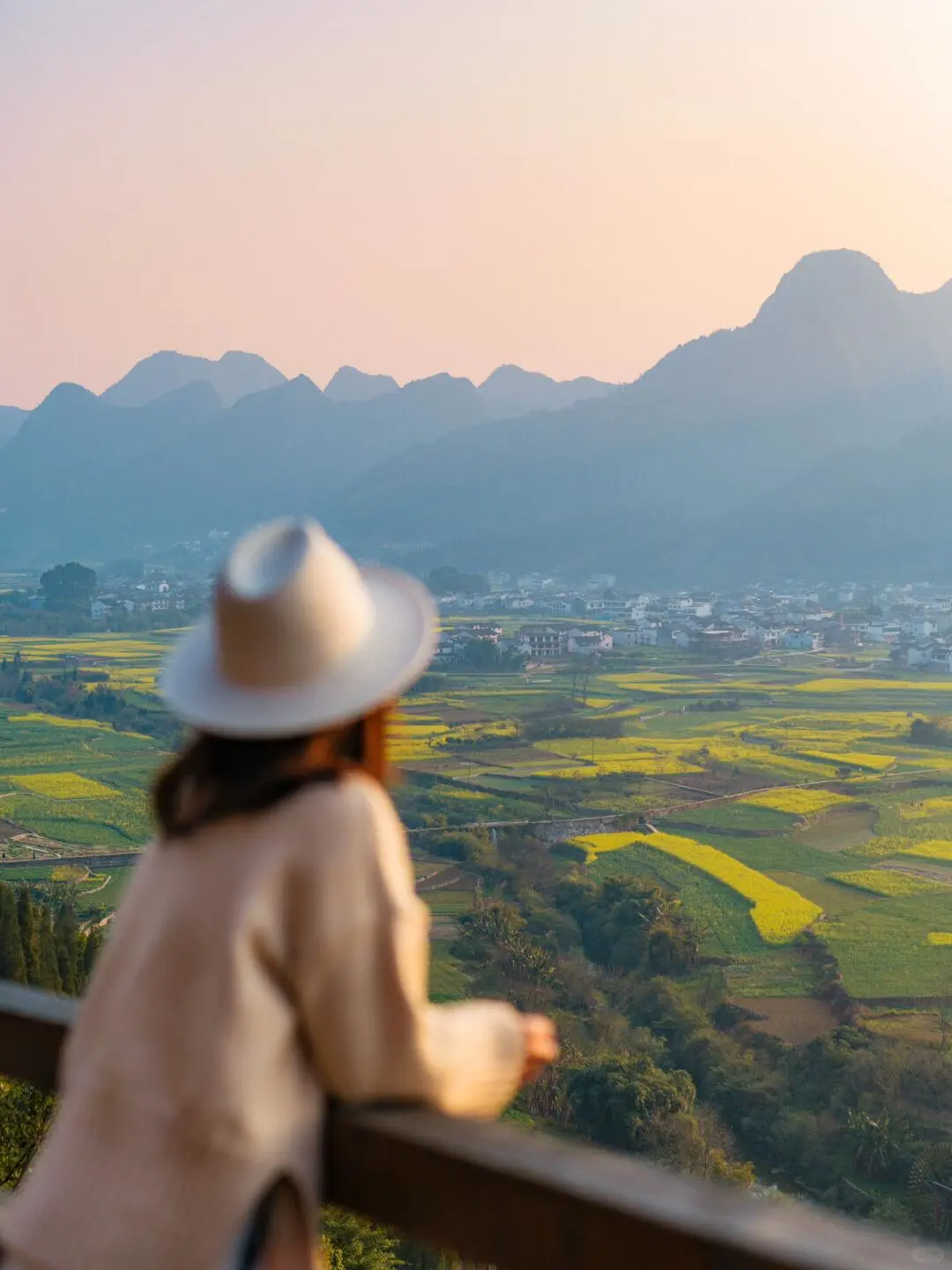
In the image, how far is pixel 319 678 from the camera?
1057 millimetres

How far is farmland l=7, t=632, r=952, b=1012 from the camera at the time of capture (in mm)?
27688

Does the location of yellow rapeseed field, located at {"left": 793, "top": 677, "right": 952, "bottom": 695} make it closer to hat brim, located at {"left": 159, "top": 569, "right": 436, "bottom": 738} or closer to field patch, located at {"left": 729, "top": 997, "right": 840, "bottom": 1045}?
field patch, located at {"left": 729, "top": 997, "right": 840, "bottom": 1045}

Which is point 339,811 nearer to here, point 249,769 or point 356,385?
point 249,769

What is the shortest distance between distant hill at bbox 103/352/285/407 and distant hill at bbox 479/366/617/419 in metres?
23.8

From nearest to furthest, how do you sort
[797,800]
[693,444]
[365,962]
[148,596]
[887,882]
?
[365,962]
[887,882]
[797,800]
[148,596]
[693,444]

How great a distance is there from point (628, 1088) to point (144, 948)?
2077 centimetres

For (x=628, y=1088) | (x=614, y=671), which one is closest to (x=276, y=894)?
(x=628, y=1088)

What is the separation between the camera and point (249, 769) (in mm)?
1018

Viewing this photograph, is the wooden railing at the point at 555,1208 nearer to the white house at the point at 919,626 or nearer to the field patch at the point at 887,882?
the field patch at the point at 887,882

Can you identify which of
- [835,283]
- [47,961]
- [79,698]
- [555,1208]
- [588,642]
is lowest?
[47,961]

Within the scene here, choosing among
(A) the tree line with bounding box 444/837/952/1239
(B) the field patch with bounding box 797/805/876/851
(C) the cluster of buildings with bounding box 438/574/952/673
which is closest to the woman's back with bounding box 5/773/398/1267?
(A) the tree line with bounding box 444/837/952/1239

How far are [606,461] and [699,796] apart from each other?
192 feet

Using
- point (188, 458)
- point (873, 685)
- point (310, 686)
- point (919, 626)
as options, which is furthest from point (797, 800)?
point (188, 458)

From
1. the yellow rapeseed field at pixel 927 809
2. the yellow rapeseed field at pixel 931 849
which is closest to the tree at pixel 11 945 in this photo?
the yellow rapeseed field at pixel 931 849
